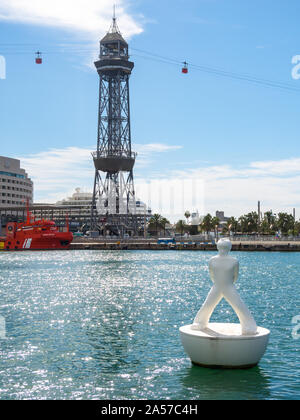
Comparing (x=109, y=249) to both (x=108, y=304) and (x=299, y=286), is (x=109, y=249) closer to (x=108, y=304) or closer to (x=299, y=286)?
(x=299, y=286)

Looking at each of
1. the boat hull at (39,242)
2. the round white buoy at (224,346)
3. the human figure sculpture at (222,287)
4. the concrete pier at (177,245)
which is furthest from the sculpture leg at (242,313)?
the boat hull at (39,242)

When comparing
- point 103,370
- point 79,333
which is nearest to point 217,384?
point 103,370

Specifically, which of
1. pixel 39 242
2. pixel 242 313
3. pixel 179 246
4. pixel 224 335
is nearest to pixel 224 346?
pixel 224 335

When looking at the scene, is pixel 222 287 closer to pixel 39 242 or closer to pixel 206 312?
pixel 206 312

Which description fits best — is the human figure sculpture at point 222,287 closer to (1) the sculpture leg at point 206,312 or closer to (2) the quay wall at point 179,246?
(1) the sculpture leg at point 206,312

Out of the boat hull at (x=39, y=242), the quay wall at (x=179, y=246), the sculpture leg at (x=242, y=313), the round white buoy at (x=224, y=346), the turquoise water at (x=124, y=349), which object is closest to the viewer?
the round white buoy at (x=224, y=346)

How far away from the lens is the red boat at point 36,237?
159 m

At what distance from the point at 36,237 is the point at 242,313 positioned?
145 metres

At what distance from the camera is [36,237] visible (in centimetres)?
15862

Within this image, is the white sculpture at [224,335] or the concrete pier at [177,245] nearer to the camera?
the white sculpture at [224,335]

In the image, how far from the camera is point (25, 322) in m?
31.0

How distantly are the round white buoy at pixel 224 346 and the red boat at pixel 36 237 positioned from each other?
144 metres

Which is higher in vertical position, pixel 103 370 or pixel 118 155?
pixel 118 155

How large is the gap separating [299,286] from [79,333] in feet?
103
